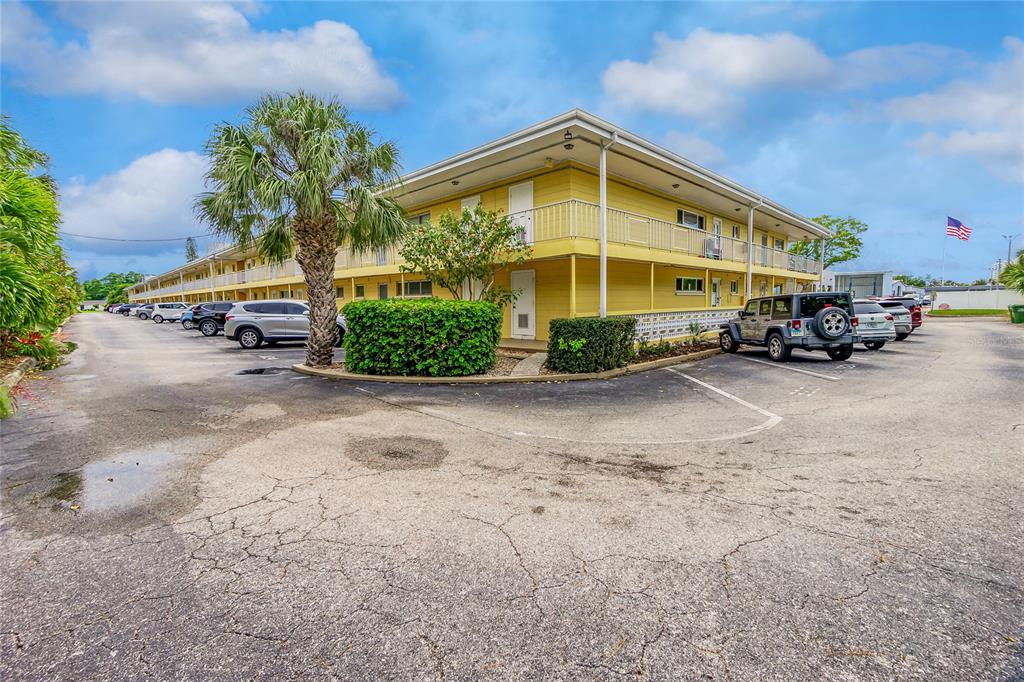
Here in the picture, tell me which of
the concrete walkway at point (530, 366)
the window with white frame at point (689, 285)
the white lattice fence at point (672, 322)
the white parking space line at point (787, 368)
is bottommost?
the white parking space line at point (787, 368)

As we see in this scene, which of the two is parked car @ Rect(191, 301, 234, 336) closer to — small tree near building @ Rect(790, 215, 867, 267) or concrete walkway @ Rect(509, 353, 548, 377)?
concrete walkway @ Rect(509, 353, 548, 377)

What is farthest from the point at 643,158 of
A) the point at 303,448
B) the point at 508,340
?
the point at 303,448

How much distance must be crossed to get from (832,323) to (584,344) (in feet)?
21.2

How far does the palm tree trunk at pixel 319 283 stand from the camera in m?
10.6

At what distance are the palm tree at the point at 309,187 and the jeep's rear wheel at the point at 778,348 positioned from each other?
998cm

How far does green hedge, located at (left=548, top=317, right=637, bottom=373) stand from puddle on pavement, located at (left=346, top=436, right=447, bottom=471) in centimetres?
505

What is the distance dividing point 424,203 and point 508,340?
279 inches

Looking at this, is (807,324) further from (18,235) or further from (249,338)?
(249,338)

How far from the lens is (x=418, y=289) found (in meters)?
20.2

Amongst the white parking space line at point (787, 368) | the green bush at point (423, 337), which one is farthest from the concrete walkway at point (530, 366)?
the white parking space line at point (787, 368)

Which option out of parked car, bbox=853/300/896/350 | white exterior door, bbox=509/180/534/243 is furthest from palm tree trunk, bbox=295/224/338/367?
parked car, bbox=853/300/896/350

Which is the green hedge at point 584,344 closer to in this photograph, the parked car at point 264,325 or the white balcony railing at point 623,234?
the white balcony railing at point 623,234

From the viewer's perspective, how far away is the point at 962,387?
8422 millimetres

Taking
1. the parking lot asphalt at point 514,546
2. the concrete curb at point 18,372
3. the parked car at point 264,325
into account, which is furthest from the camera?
the parked car at point 264,325
